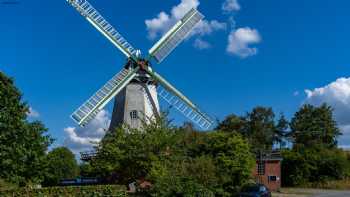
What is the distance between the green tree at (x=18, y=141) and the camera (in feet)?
87.0

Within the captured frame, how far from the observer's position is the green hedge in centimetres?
2506

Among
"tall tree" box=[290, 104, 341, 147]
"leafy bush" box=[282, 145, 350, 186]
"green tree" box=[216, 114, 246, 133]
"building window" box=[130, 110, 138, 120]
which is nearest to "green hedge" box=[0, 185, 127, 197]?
"building window" box=[130, 110, 138, 120]

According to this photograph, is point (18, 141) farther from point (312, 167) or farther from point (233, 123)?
point (233, 123)

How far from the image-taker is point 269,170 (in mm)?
52312

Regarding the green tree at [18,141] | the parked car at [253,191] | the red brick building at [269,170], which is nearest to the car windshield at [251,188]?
the parked car at [253,191]

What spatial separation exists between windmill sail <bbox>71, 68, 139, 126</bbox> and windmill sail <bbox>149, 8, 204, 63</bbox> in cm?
276

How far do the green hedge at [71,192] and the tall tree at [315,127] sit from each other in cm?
5765

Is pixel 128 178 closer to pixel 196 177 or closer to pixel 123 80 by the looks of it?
pixel 196 177

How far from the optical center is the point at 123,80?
40.6m

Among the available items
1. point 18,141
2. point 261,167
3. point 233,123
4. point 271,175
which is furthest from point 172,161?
point 233,123

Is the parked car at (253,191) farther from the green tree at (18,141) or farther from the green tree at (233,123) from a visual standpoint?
the green tree at (233,123)

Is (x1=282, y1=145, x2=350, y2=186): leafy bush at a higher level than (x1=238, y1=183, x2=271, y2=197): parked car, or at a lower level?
higher

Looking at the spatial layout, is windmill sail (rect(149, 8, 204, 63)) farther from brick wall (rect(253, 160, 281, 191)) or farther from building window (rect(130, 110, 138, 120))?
brick wall (rect(253, 160, 281, 191))

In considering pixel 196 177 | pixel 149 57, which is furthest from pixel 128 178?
pixel 149 57
